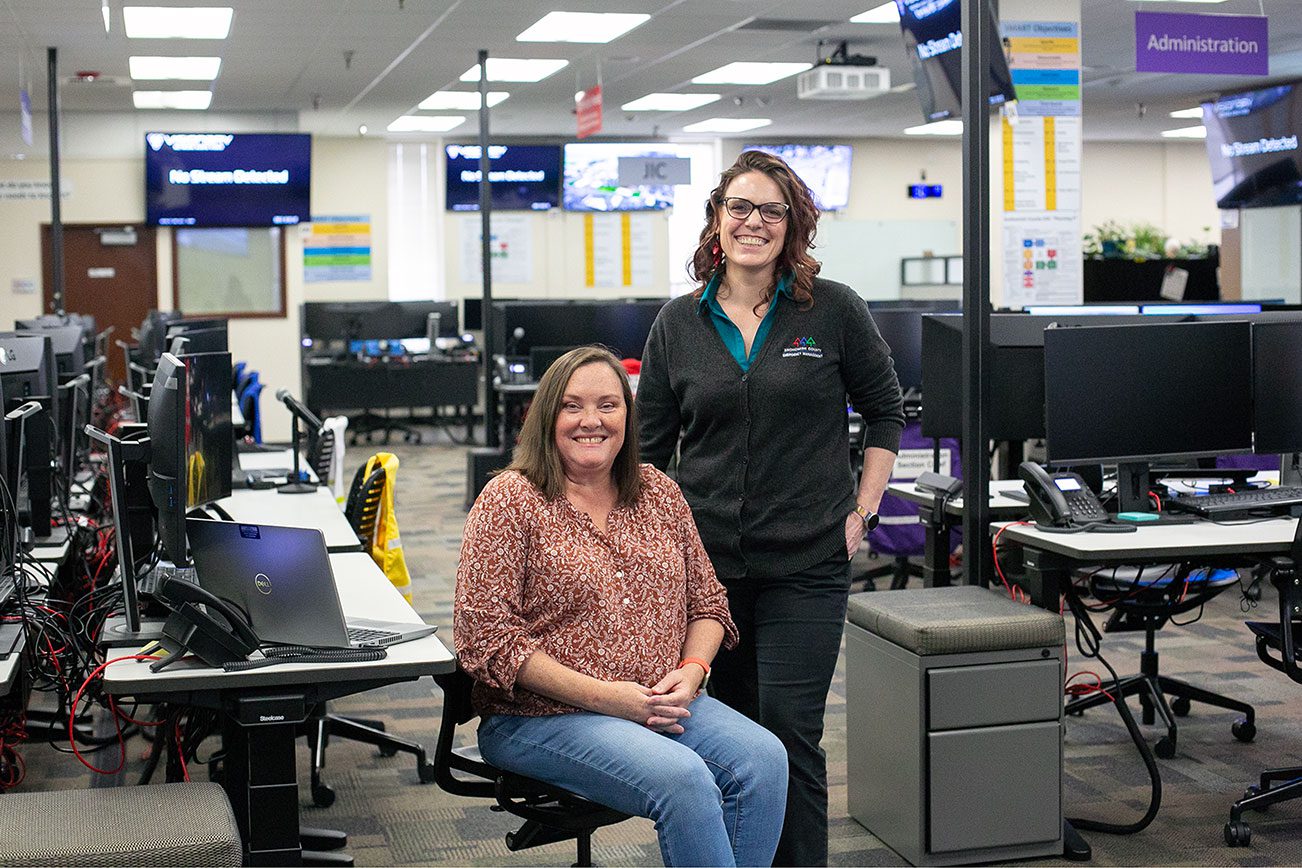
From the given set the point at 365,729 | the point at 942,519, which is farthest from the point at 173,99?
the point at 942,519

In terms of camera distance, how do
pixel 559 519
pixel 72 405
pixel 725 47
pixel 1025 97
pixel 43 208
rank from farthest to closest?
pixel 43 208, pixel 725 47, pixel 1025 97, pixel 72 405, pixel 559 519

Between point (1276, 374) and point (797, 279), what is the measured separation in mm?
1831

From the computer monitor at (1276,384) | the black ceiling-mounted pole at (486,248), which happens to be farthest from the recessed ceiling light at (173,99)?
the computer monitor at (1276,384)

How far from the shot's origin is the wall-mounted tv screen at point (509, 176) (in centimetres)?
1381

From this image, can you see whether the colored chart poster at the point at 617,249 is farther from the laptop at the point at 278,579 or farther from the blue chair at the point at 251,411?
the laptop at the point at 278,579

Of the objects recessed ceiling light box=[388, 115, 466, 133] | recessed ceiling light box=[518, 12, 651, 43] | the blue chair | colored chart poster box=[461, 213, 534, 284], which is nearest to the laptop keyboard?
the blue chair

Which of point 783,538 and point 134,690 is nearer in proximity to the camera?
point 134,690

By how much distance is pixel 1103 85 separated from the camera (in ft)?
36.5

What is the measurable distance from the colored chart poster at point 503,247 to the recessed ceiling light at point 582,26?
5.36m

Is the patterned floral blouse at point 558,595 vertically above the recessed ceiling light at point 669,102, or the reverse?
the recessed ceiling light at point 669,102

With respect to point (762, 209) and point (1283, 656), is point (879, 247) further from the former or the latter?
point (762, 209)

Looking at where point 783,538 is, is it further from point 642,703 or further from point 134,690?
point 134,690

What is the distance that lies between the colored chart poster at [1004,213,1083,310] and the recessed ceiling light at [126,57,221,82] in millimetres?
5548

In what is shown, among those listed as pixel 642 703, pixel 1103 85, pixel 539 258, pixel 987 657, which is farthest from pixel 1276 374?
pixel 539 258
